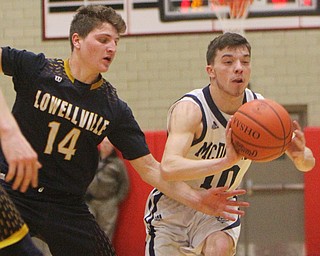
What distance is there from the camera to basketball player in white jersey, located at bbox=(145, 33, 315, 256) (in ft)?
14.9

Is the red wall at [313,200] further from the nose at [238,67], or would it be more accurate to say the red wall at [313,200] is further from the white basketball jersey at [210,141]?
the nose at [238,67]

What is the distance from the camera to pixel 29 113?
447 centimetres

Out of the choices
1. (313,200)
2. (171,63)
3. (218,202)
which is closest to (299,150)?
(218,202)

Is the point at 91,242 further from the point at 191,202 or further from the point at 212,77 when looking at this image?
the point at 212,77

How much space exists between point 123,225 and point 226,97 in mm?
4584

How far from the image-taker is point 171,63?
9.74 meters

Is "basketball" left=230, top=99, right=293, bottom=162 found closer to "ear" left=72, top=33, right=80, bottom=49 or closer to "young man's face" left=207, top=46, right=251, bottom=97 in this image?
"young man's face" left=207, top=46, right=251, bottom=97

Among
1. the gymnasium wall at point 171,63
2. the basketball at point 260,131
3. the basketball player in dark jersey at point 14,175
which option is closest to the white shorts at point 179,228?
the basketball at point 260,131

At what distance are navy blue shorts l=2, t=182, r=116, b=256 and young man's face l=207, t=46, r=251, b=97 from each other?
3.91 feet

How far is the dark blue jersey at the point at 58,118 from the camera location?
443 cm

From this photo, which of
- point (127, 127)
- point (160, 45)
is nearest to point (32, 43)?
point (160, 45)

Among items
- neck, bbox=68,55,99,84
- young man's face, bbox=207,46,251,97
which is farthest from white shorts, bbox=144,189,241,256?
neck, bbox=68,55,99,84

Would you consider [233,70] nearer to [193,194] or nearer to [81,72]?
[193,194]

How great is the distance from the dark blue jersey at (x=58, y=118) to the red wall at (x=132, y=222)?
441cm
